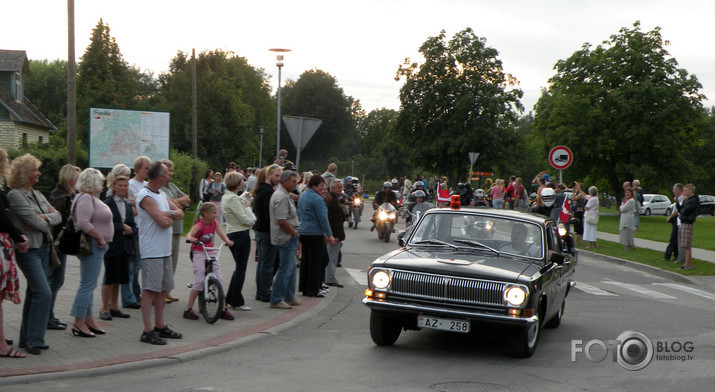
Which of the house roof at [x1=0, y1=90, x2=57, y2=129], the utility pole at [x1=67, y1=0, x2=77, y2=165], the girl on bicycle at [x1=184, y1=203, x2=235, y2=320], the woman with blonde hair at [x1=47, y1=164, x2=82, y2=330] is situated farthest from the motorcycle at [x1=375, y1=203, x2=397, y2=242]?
the house roof at [x1=0, y1=90, x2=57, y2=129]

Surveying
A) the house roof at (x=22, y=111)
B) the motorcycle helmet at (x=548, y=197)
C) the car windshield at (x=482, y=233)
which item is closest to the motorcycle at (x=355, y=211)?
the motorcycle helmet at (x=548, y=197)

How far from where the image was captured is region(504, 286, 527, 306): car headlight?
739cm

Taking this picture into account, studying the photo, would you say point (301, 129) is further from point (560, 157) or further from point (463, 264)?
point (463, 264)

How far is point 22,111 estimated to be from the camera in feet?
146

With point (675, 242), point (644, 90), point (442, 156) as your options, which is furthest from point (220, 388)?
point (442, 156)

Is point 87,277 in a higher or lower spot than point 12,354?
higher

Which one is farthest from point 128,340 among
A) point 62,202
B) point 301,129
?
point 301,129

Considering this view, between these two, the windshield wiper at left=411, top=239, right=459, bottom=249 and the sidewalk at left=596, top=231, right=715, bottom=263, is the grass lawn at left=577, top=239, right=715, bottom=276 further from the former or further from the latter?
the windshield wiper at left=411, top=239, right=459, bottom=249

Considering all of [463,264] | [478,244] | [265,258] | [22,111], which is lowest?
[265,258]

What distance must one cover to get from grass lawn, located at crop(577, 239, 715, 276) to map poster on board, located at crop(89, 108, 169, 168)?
13.4 meters

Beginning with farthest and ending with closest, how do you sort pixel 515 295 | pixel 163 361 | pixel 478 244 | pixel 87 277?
1. pixel 478 244
2. pixel 87 277
3. pixel 515 295
4. pixel 163 361

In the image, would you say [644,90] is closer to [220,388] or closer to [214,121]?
[214,121]

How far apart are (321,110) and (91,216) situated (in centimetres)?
8692

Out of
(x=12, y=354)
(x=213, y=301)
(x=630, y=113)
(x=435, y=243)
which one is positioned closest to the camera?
(x=12, y=354)
